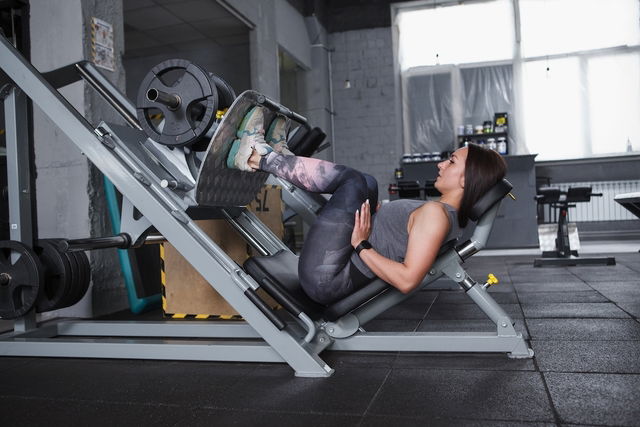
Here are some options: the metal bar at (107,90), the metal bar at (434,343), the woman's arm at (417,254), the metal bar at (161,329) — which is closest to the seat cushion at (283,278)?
the metal bar at (434,343)

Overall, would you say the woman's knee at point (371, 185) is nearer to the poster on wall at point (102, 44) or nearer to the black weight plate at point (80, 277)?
the black weight plate at point (80, 277)

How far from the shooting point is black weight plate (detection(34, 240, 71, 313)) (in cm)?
238

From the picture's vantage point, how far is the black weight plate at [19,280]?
2283 mm

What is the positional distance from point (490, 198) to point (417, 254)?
1.33ft

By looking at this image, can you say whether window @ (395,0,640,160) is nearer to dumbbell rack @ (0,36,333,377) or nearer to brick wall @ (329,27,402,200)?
brick wall @ (329,27,402,200)

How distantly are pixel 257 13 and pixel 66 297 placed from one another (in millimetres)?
4900

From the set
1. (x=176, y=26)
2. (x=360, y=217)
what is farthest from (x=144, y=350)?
(x=176, y=26)

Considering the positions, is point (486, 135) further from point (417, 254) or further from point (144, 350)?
point (144, 350)

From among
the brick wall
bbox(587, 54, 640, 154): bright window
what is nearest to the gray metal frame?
the brick wall

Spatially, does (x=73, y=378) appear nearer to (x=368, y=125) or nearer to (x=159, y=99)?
(x=159, y=99)

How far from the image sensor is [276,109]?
218cm

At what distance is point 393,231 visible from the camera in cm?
200

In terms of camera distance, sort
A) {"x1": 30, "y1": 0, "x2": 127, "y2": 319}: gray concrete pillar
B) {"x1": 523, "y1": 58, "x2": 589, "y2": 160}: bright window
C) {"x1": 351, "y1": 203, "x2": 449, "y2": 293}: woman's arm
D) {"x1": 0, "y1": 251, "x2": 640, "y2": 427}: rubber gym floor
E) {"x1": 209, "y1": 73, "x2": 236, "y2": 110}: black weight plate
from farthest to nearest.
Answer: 1. {"x1": 523, "y1": 58, "x2": 589, "y2": 160}: bright window
2. {"x1": 30, "y1": 0, "x2": 127, "y2": 319}: gray concrete pillar
3. {"x1": 209, "y1": 73, "x2": 236, "y2": 110}: black weight plate
4. {"x1": 351, "y1": 203, "x2": 449, "y2": 293}: woman's arm
5. {"x1": 0, "y1": 251, "x2": 640, "y2": 427}: rubber gym floor

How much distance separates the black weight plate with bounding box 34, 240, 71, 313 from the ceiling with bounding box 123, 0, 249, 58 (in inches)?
165
